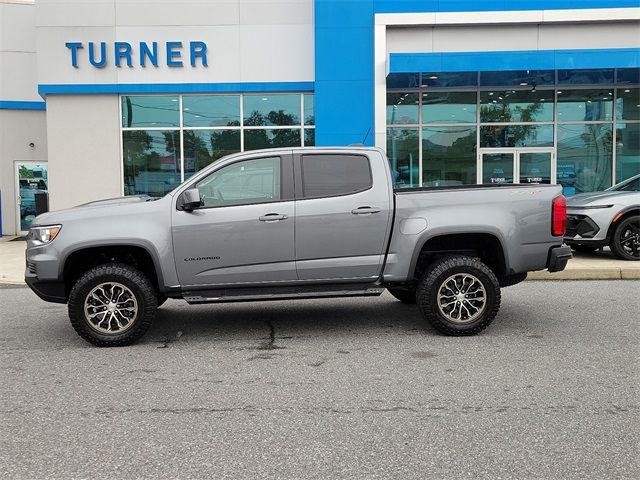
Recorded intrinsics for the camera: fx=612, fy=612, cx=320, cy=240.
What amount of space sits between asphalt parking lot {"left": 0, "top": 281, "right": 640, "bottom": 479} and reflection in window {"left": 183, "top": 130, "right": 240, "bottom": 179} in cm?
951

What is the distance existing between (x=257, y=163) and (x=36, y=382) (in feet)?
9.57

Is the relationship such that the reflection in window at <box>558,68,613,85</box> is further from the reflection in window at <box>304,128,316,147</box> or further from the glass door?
the reflection in window at <box>304,128,316,147</box>

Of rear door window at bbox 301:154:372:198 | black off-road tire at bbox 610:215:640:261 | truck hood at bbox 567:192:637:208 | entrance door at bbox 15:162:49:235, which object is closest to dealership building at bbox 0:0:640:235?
entrance door at bbox 15:162:49:235

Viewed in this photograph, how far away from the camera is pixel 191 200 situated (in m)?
5.93

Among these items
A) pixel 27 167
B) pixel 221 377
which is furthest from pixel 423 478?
pixel 27 167

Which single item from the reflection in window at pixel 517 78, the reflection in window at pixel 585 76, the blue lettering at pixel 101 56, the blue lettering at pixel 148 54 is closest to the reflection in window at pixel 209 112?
the blue lettering at pixel 148 54

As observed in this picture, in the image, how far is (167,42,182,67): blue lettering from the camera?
51.7 ft

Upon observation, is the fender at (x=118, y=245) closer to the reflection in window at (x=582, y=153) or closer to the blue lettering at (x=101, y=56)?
the blue lettering at (x=101, y=56)

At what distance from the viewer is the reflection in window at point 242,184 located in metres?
6.23

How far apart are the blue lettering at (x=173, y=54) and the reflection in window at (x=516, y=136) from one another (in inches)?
333

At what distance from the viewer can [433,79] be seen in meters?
15.7

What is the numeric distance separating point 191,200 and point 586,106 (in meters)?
14.8

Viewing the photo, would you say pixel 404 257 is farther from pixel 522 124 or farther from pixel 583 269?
pixel 522 124

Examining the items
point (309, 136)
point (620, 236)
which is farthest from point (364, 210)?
point (309, 136)
